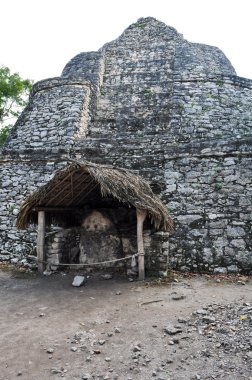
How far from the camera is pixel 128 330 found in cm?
400

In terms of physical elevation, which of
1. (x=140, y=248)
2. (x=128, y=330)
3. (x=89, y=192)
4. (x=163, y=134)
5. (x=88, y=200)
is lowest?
(x=128, y=330)

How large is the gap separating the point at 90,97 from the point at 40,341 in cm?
910

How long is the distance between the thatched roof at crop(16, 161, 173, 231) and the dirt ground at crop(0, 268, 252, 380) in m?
1.43

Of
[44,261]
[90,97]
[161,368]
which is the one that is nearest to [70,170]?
[44,261]

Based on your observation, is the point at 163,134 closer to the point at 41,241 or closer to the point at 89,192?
the point at 89,192

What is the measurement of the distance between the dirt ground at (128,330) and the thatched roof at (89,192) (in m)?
1.43

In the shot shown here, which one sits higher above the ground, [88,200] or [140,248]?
[88,200]

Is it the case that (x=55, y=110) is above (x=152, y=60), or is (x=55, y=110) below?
below

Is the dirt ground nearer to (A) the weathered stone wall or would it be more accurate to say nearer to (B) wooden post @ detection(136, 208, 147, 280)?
(B) wooden post @ detection(136, 208, 147, 280)

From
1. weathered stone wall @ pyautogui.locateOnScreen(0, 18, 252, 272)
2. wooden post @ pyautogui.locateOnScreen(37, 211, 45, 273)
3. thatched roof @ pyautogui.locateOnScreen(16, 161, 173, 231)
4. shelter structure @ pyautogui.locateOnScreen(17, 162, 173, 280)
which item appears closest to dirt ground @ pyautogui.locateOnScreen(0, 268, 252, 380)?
wooden post @ pyautogui.locateOnScreen(37, 211, 45, 273)

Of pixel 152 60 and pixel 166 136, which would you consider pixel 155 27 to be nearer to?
pixel 152 60

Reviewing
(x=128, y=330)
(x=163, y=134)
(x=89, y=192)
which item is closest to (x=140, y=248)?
(x=89, y=192)

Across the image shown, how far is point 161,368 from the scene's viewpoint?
3.14 metres

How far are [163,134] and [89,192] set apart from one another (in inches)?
135
